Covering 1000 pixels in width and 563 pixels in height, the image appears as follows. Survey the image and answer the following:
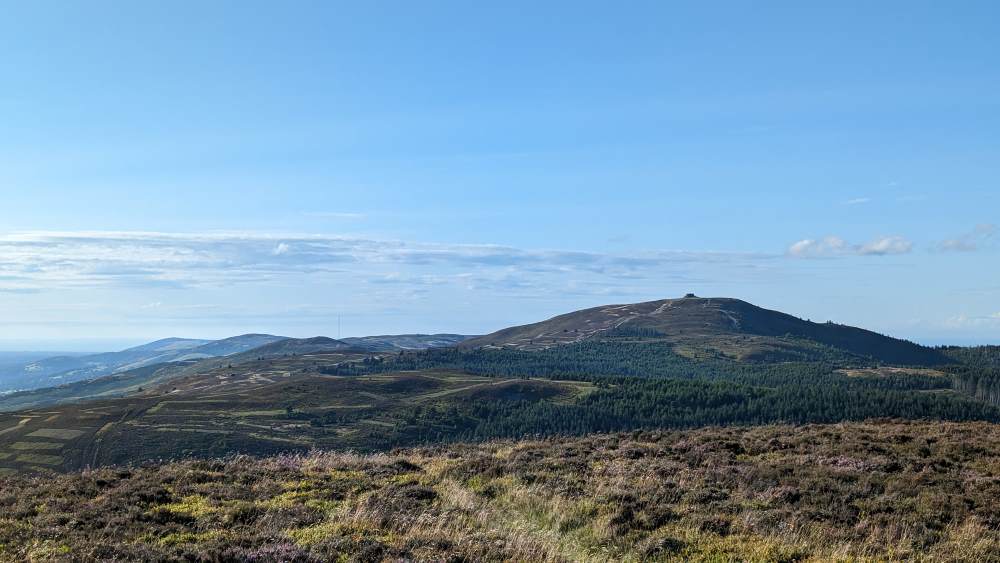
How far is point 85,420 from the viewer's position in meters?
144

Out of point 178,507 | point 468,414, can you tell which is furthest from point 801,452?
point 468,414

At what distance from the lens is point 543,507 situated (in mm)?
18375

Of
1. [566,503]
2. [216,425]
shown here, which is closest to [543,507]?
[566,503]

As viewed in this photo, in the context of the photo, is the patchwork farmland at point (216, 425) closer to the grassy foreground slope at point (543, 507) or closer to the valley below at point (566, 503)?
the valley below at point (566, 503)

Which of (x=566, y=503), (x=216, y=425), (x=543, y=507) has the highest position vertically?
(x=566, y=503)

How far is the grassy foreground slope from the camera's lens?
14336 mm

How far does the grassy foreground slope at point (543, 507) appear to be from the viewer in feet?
47.0

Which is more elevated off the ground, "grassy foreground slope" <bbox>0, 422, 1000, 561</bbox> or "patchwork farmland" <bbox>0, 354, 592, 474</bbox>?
"grassy foreground slope" <bbox>0, 422, 1000, 561</bbox>

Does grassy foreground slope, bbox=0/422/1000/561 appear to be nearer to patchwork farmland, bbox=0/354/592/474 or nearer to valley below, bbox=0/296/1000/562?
valley below, bbox=0/296/1000/562

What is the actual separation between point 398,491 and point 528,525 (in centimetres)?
520

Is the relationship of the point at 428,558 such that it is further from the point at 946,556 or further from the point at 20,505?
the point at 20,505

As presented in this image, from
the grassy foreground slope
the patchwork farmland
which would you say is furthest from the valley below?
the patchwork farmland

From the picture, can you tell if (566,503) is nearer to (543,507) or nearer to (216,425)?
(543,507)

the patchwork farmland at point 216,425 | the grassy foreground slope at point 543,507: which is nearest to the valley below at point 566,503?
the grassy foreground slope at point 543,507
